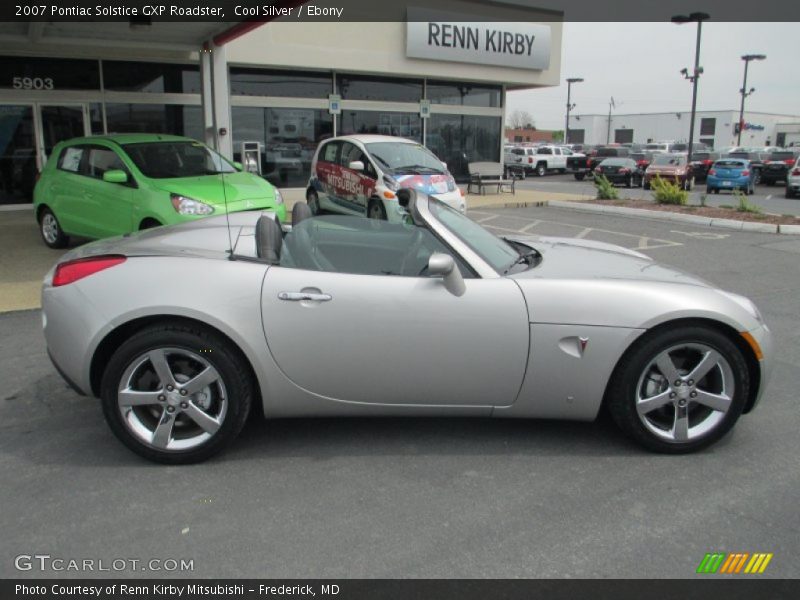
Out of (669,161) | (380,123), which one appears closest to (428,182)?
(380,123)

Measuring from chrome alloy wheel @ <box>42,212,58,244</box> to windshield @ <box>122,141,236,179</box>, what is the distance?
1738 millimetres

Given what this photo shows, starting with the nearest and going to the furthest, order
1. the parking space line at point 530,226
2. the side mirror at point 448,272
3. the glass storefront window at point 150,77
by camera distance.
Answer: the side mirror at point 448,272, the parking space line at point 530,226, the glass storefront window at point 150,77

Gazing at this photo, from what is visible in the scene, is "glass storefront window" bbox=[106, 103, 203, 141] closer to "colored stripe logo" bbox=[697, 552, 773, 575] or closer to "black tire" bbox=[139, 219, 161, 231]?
"black tire" bbox=[139, 219, 161, 231]

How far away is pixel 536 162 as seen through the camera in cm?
3741

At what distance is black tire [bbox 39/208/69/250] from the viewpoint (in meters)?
9.51

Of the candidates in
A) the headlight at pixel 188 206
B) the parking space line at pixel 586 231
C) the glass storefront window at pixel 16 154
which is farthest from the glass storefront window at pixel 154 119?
the headlight at pixel 188 206

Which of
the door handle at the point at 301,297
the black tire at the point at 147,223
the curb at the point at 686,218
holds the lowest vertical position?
the curb at the point at 686,218

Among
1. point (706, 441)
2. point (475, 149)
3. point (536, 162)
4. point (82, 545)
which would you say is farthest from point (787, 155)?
point (82, 545)

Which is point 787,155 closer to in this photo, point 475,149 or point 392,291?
point 475,149

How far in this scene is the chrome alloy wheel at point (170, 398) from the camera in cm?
332

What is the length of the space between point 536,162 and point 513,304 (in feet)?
117

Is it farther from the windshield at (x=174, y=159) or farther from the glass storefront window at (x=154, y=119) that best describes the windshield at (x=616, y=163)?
the windshield at (x=174, y=159)

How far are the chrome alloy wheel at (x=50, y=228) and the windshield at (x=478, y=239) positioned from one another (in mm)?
7489

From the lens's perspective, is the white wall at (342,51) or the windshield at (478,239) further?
the white wall at (342,51)
